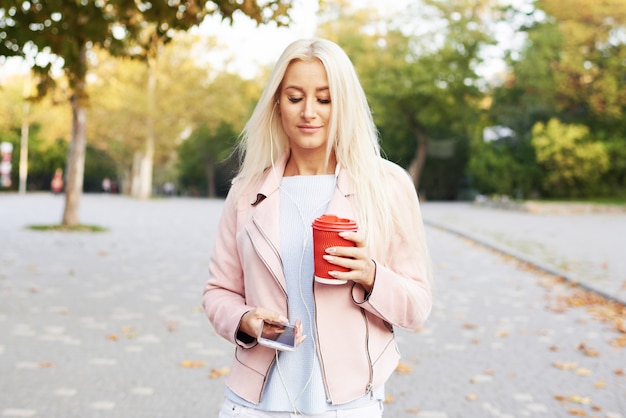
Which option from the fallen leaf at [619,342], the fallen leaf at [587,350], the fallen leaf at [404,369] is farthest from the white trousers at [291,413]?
the fallen leaf at [619,342]

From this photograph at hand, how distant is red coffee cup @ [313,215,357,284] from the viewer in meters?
1.78

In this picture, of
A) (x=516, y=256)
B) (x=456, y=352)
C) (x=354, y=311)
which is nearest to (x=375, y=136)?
(x=354, y=311)

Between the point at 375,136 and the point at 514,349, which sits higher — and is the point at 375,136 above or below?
above

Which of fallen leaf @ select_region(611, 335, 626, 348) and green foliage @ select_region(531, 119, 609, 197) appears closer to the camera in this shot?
fallen leaf @ select_region(611, 335, 626, 348)

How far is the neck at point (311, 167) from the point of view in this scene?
7.04ft

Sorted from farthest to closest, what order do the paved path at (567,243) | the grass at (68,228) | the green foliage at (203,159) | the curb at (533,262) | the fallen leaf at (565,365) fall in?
the green foliage at (203,159) → the grass at (68,228) → the paved path at (567,243) → the curb at (533,262) → the fallen leaf at (565,365)

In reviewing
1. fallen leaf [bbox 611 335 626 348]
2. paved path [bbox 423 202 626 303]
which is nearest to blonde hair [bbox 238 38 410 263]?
fallen leaf [bbox 611 335 626 348]

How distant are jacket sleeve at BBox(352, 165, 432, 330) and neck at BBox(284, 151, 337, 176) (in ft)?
0.59

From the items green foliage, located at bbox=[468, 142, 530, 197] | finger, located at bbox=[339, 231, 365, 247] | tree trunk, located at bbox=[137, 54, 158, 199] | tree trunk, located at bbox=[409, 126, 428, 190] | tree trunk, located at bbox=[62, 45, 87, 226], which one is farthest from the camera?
tree trunk, located at bbox=[409, 126, 428, 190]

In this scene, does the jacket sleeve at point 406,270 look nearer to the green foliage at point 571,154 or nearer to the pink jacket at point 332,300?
the pink jacket at point 332,300

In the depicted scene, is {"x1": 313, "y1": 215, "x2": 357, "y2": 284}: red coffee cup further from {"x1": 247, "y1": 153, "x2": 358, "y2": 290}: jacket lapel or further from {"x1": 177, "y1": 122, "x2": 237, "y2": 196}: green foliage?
{"x1": 177, "y1": 122, "x2": 237, "y2": 196}: green foliage

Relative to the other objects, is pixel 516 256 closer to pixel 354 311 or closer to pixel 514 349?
pixel 514 349

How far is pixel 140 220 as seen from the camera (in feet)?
80.5

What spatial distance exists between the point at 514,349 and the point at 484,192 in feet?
123
